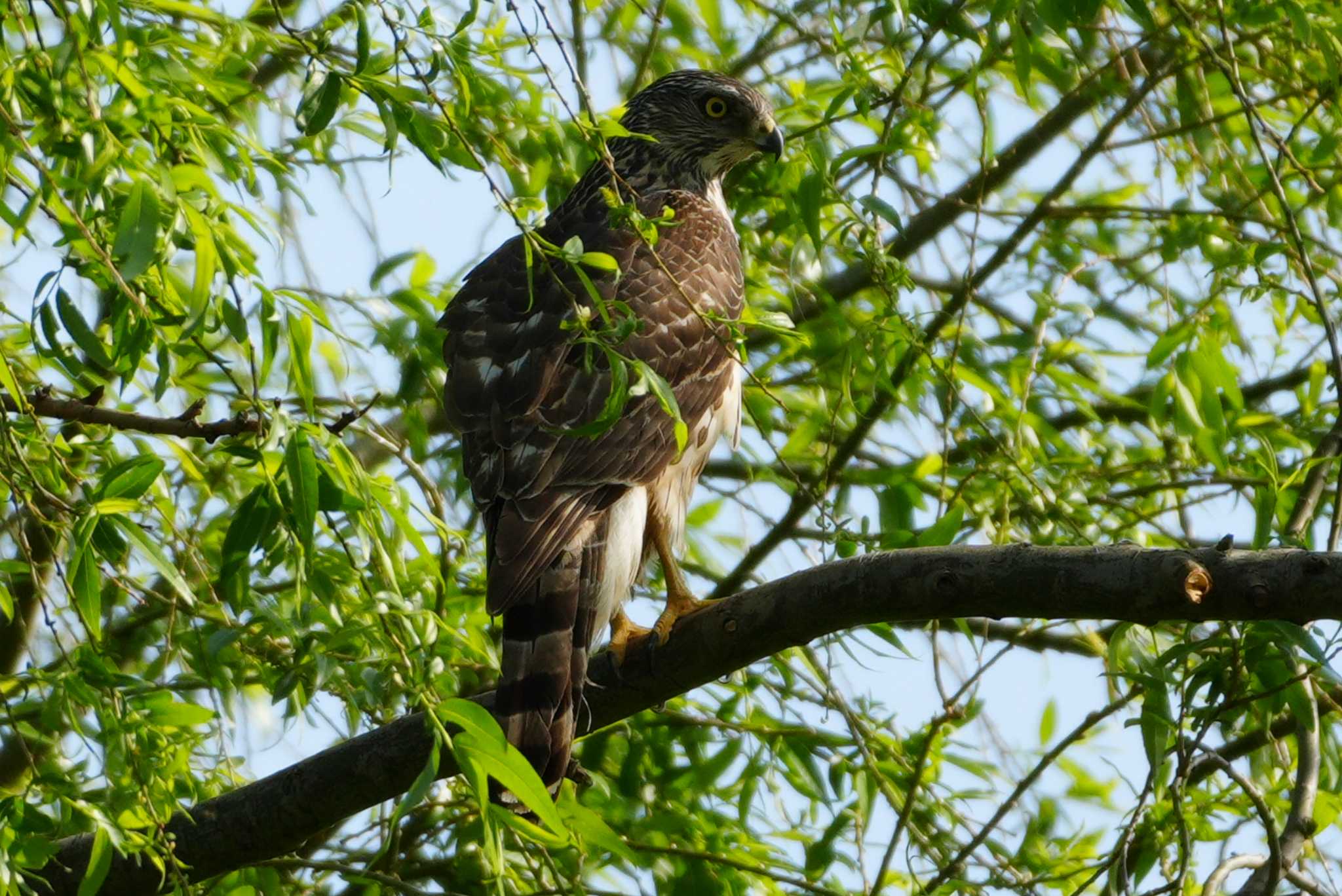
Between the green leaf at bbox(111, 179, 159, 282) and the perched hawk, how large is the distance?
0.89m

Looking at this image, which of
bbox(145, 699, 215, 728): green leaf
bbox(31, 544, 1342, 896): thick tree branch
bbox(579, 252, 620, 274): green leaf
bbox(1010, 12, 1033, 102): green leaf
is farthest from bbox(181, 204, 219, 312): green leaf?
bbox(1010, 12, 1033, 102): green leaf

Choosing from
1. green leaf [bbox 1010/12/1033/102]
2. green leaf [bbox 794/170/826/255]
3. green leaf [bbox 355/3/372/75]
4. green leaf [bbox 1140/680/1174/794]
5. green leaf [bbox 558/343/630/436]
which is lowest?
green leaf [bbox 1140/680/1174/794]

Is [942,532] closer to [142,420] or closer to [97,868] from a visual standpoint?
[142,420]

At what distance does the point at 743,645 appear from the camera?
315cm

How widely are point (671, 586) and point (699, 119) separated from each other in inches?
68.4

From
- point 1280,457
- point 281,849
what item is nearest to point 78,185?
point 281,849

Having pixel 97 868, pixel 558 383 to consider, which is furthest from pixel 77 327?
pixel 558 383

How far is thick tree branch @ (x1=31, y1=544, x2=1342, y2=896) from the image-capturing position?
245cm

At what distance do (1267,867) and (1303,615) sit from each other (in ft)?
3.51

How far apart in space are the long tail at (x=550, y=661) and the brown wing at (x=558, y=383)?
6 centimetres

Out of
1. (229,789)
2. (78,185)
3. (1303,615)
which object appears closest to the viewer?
(1303,615)

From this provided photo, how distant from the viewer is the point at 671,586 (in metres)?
4.25

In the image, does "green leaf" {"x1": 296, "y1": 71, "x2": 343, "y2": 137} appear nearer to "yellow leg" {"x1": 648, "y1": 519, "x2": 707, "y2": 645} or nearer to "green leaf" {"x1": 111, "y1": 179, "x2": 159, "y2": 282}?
"green leaf" {"x1": 111, "y1": 179, "x2": 159, "y2": 282}

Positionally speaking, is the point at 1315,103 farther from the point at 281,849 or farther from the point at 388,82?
the point at 281,849
